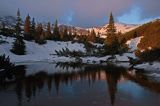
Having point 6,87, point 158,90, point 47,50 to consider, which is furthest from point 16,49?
point 158,90

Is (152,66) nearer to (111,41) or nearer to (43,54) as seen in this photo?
(111,41)

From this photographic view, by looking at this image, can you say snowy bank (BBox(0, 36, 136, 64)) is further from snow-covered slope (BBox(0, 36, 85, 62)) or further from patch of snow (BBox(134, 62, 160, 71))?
patch of snow (BBox(134, 62, 160, 71))

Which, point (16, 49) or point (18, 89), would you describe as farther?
point (16, 49)

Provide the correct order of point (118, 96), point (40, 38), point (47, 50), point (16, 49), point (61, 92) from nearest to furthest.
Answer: point (118, 96) < point (61, 92) < point (16, 49) < point (47, 50) < point (40, 38)

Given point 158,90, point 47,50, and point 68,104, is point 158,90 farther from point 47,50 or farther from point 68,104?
point 47,50

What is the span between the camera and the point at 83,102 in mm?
21031

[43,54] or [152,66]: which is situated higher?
[43,54]

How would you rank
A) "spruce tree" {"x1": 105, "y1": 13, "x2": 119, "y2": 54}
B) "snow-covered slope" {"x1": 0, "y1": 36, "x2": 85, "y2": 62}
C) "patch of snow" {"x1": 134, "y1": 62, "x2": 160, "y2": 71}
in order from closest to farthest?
1. "patch of snow" {"x1": 134, "y1": 62, "x2": 160, "y2": 71}
2. "snow-covered slope" {"x1": 0, "y1": 36, "x2": 85, "y2": 62}
3. "spruce tree" {"x1": 105, "y1": 13, "x2": 119, "y2": 54}

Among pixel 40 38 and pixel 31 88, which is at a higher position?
pixel 40 38

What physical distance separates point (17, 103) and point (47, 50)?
242 feet

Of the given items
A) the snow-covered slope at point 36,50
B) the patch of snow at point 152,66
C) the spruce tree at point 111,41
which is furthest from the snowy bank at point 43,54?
the patch of snow at point 152,66

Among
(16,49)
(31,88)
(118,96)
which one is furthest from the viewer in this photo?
(16,49)

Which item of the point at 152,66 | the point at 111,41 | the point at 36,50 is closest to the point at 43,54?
the point at 36,50

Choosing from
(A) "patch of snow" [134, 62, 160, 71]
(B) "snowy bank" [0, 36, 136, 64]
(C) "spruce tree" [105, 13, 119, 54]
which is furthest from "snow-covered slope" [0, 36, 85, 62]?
(A) "patch of snow" [134, 62, 160, 71]
